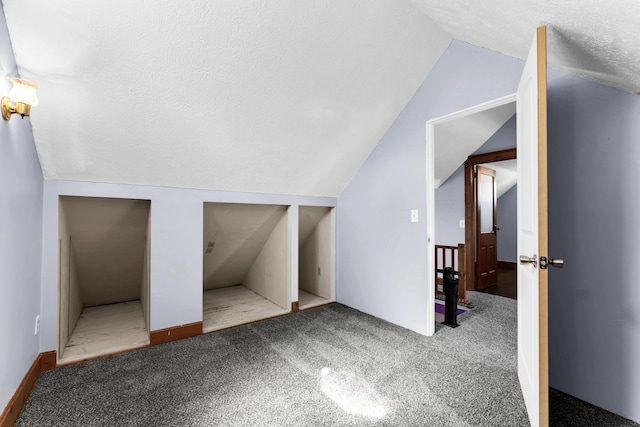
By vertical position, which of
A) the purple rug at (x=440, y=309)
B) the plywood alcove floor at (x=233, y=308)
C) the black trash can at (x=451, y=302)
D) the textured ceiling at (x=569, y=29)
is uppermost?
the textured ceiling at (x=569, y=29)

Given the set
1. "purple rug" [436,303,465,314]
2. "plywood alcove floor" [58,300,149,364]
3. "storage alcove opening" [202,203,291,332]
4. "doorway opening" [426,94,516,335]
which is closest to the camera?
"plywood alcove floor" [58,300,149,364]

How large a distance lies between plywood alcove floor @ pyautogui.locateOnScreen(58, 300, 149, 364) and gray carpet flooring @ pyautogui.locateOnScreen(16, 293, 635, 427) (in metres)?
0.18

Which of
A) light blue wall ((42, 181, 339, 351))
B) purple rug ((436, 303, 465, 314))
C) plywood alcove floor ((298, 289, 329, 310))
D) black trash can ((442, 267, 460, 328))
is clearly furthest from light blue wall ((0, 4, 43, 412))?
purple rug ((436, 303, 465, 314))

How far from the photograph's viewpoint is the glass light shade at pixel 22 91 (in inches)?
51.4

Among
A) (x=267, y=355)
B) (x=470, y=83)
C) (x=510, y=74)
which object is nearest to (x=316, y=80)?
(x=470, y=83)

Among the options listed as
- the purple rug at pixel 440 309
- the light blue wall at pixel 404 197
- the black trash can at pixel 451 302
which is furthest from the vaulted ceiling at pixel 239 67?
the purple rug at pixel 440 309

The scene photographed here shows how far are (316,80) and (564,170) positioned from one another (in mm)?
1744

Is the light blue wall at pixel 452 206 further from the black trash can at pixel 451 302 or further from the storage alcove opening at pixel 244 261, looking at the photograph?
the storage alcove opening at pixel 244 261

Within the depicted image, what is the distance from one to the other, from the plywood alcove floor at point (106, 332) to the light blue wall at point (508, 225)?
690 cm

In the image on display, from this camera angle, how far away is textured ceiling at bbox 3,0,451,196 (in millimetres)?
1440

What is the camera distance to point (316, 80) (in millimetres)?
2078

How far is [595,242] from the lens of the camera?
5.34ft

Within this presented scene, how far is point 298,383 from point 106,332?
2023 millimetres

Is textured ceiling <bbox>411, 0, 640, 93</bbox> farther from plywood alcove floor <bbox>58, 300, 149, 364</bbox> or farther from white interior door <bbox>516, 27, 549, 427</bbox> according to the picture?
plywood alcove floor <bbox>58, 300, 149, 364</bbox>
